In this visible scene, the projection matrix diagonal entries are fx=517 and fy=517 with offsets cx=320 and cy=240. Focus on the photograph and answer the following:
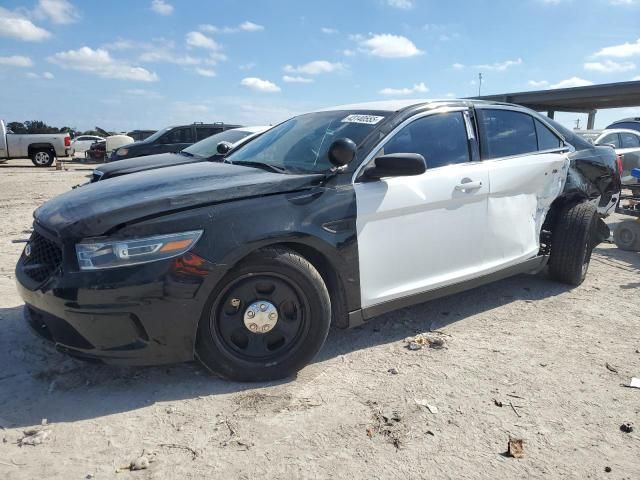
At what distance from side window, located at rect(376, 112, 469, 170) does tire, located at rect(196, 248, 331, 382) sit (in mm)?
1062

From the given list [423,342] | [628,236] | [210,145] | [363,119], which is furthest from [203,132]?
[423,342]

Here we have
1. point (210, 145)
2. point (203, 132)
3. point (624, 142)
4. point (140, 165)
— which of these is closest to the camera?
point (140, 165)

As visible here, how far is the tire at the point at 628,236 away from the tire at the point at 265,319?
5.05m

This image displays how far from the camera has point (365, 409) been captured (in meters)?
2.80

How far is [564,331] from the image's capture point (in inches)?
154

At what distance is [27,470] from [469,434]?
2.06 meters

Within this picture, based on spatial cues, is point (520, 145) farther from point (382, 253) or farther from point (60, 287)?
point (60, 287)

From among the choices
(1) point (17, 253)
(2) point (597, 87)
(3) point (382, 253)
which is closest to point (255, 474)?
(3) point (382, 253)

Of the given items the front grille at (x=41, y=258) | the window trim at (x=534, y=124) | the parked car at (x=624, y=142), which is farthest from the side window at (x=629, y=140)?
the front grille at (x=41, y=258)

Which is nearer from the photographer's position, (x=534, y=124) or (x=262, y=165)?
(x=262, y=165)

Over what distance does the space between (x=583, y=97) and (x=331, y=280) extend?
1226 inches

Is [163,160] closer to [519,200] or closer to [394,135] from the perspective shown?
[394,135]

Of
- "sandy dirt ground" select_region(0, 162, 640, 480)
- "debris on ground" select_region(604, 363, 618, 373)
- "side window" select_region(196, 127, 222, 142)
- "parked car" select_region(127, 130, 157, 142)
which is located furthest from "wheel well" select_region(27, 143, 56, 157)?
"debris on ground" select_region(604, 363, 618, 373)

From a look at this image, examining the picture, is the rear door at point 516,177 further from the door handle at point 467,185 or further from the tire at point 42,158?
the tire at point 42,158
